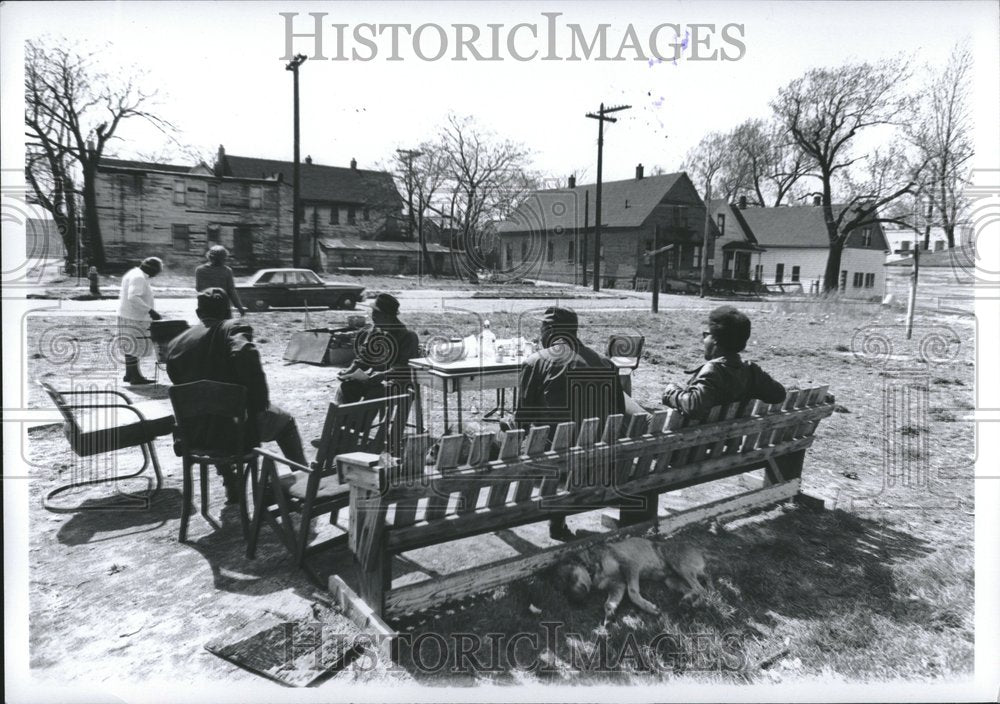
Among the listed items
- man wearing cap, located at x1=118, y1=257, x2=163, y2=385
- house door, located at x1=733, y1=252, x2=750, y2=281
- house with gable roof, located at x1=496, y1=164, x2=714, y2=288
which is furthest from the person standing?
house door, located at x1=733, y1=252, x2=750, y2=281

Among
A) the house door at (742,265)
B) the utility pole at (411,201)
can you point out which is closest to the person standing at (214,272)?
the utility pole at (411,201)

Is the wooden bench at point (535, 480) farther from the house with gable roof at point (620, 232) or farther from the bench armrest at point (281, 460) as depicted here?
the house with gable roof at point (620, 232)

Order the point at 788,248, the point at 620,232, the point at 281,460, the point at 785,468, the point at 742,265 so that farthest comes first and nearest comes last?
the point at 788,248 → the point at 742,265 → the point at 620,232 → the point at 785,468 → the point at 281,460

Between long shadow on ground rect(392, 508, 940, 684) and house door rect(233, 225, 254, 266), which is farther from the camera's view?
house door rect(233, 225, 254, 266)

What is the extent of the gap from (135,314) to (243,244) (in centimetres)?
2715

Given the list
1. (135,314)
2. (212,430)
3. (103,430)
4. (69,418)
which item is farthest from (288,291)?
(212,430)

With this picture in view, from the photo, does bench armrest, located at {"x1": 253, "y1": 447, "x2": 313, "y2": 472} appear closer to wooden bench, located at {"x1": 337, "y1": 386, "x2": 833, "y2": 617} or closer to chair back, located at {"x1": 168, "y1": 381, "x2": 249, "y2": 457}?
chair back, located at {"x1": 168, "y1": 381, "x2": 249, "y2": 457}

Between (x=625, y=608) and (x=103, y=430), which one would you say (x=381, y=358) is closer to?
(x=103, y=430)

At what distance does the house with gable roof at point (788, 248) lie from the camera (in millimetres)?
42875

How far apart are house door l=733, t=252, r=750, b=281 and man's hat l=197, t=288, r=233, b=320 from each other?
1654 inches

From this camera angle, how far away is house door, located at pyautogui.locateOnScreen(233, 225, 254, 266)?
108 feet

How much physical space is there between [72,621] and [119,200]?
31557mm

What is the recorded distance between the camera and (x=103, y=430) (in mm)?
4207

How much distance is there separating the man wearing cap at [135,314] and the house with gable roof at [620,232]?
3036cm
